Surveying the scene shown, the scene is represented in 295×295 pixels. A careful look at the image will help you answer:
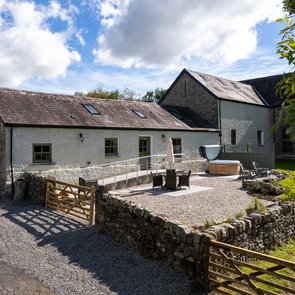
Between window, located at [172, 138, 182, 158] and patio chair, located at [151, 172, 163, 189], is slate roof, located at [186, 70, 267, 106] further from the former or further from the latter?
patio chair, located at [151, 172, 163, 189]

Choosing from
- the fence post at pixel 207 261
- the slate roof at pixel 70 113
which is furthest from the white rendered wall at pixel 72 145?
the fence post at pixel 207 261

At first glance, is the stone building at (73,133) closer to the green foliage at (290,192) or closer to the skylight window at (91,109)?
the skylight window at (91,109)

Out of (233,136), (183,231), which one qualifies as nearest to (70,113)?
(183,231)

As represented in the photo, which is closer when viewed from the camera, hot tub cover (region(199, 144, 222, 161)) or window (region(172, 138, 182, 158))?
window (region(172, 138, 182, 158))

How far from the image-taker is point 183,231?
5449 millimetres

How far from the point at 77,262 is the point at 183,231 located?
261 centimetres

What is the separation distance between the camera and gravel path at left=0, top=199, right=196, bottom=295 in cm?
521

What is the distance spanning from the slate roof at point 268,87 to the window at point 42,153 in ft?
72.8

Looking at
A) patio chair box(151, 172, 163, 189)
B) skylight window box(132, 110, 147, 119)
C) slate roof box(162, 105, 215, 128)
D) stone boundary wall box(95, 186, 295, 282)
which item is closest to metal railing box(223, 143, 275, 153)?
slate roof box(162, 105, 215, 128)

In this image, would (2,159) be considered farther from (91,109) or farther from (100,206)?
(100,206)

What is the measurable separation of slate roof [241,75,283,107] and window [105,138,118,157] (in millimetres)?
18356

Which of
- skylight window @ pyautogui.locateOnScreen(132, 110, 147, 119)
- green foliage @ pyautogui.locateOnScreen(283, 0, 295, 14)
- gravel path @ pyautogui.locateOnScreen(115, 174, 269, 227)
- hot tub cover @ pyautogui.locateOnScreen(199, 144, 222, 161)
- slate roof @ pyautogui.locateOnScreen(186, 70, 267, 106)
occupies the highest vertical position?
slate roof @ pyautogui.locateOnScreen(186, 70, 267, 106)

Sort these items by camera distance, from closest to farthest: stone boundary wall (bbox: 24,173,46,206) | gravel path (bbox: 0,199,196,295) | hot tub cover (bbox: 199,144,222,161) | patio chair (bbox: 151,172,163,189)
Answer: gravel path (bbox: 0,199,196,295)
stone boundary wall (bbox: 24,173,46,206)
patio chair (bbox: 151,172,163,189)
hot tub cover (bbox: 199,144,222,161)

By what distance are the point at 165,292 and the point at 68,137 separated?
34.7 ft
